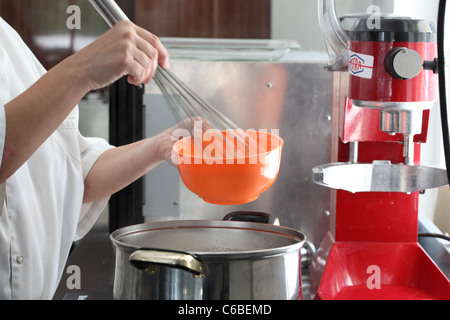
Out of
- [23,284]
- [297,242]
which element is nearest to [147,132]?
[23,284]

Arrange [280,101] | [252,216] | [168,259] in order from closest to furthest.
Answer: [168,259] < [252,216] < [280,101]

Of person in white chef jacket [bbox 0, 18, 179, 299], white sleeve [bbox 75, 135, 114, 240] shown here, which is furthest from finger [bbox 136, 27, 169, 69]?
white sleeve [bbox 75, 135, 114, 240]

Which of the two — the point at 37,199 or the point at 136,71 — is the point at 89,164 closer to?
the point at 37,199

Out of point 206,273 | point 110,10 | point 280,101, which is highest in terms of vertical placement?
point 110,10

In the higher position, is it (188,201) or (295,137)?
(295,137)

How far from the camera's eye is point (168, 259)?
0.48 meters

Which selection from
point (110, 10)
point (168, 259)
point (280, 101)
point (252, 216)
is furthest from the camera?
point (280, 101)

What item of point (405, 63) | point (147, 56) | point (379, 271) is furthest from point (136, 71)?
point (379, 271)

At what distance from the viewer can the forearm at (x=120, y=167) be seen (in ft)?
2.62

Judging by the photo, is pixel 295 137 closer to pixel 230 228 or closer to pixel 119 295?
pixel 230 228

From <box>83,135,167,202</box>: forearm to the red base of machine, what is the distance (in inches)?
11.0

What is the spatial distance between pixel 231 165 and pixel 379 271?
39 cm

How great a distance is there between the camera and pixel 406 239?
85 cm

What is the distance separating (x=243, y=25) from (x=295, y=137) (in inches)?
66.1
